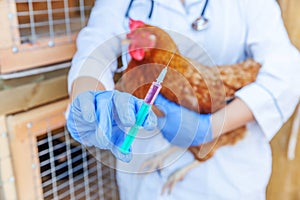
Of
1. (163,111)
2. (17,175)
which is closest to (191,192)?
(163,111)

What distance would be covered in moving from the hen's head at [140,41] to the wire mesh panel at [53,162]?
0.71 feet

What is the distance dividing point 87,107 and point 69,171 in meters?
0.55

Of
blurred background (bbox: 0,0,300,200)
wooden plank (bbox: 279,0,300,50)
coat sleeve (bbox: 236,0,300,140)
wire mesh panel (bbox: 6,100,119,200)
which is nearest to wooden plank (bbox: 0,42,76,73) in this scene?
blurred background (bbox: 0,0,300,200)

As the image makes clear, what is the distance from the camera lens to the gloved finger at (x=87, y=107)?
1.89 ft

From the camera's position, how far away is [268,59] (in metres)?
0.87

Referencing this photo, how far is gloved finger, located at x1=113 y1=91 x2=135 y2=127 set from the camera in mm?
538

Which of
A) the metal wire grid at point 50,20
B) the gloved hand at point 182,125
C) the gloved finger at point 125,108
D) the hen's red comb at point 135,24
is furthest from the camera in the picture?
the metal wire grid at point 50,20

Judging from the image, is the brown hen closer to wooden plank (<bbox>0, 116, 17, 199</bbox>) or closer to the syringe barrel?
the syringe barrel

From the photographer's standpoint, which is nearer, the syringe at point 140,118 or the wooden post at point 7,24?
the syringe at point 140,118

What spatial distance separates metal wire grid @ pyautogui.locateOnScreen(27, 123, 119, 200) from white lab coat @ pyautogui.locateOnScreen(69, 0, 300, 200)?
0.24 meters

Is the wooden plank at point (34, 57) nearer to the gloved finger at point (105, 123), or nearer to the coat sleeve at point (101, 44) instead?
the coat sleeve at point (101, 44)

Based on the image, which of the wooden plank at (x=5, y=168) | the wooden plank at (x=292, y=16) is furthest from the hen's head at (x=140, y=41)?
the wooden plank at (x=292, y=16)

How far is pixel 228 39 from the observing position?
2.95ft

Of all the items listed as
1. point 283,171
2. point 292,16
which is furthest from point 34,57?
point 283,171
